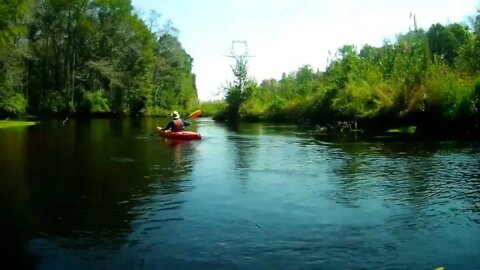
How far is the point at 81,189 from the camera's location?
14.1 metres

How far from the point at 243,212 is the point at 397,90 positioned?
26347 mm

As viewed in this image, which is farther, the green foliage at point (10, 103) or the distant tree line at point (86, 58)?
the distant tree line at point (86, 58)

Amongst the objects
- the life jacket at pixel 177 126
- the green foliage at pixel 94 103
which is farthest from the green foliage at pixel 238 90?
the life jacket at pixel 177 126

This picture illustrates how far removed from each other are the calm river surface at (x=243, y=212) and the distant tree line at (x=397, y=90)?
32.6ft

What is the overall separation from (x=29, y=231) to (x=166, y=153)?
43.4 feet

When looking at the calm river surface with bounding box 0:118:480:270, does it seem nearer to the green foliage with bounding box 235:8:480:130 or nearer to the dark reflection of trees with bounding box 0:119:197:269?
the dark reflection of trees with bounding box 0:119:197:269

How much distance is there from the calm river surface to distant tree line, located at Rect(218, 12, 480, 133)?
32.6 ft

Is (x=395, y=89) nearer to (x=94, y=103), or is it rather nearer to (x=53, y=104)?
(x=94, y=103)

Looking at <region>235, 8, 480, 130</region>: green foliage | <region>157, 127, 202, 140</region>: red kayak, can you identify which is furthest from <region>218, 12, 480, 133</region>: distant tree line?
<region>157, 127, 202, 140</region>: red kayak

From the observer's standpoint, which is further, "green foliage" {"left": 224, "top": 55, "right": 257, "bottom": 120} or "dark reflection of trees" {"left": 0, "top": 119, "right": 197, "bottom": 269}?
"green foliage" {"left": 224, "top": 55, "right": 257, "bottom": 120}

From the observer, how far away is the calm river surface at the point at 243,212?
823cm

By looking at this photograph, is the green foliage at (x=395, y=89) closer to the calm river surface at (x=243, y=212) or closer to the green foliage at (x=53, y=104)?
the calm river surface at (x=243, y=212)

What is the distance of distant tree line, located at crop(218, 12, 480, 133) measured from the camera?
30.4 meters

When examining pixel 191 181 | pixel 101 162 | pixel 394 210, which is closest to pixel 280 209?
pixel 394 210
